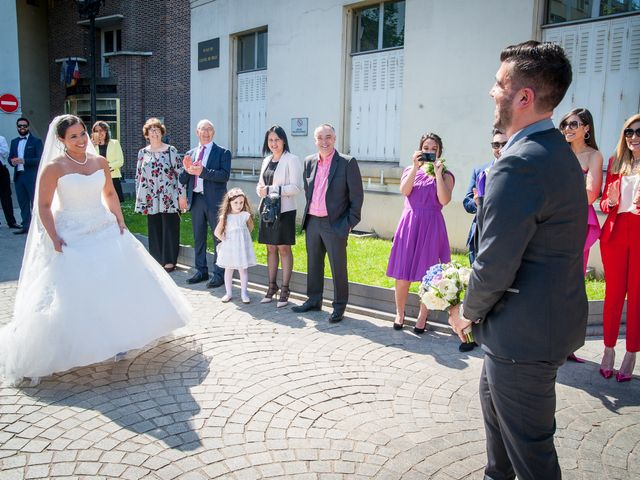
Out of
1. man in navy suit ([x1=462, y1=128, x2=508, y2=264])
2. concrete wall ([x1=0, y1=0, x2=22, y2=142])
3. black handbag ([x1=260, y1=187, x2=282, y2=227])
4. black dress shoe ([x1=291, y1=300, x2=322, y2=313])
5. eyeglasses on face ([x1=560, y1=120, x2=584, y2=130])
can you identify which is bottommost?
black dress shoe ([x1=291, y1=300, x2=322, y2=313])

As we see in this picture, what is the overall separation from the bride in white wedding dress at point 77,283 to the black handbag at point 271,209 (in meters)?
1.87

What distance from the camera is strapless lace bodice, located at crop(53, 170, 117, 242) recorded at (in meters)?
5.28

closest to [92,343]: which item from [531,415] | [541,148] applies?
[531,415]

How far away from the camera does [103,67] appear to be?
95.8 ft

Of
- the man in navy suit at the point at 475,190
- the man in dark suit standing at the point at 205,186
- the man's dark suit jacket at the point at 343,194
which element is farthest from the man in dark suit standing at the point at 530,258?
the man in dark suit standing at the point at 205,186

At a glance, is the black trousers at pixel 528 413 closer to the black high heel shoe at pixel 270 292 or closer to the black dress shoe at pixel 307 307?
the black dress shoe at pixel 307 307

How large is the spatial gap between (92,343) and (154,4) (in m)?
25.7

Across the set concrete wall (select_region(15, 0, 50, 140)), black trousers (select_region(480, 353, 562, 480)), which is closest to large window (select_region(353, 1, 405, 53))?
black trousers (select_region(480, 353, 562, 480))

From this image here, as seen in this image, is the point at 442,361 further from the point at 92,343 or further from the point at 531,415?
the point at 92,343

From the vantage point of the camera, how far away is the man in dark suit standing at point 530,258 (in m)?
2.38

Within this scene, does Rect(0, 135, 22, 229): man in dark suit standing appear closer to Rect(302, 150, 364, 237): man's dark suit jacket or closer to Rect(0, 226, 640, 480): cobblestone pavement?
Rect(0, 226, 640, 480): cobblestone pavement

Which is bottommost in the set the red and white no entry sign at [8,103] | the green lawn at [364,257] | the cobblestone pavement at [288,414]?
the cobblestone pavement at [288,414]

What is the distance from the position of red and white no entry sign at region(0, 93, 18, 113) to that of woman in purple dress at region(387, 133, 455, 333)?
65.1ft

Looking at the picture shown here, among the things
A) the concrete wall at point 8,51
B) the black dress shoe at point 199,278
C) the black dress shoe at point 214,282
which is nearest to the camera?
the black dress shoe at point 214,282
